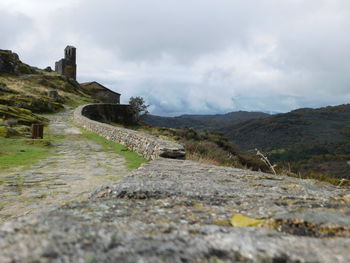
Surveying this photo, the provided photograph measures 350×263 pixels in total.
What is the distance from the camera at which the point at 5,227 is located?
133 centimetres

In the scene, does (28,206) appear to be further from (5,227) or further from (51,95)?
(51,95)

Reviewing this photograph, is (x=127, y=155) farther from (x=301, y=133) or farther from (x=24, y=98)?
(x=301, y=133)

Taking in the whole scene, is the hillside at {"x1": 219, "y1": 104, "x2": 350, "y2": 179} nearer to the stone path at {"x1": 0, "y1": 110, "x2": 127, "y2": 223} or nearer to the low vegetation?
the low vegetation

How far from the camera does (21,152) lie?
848 cm

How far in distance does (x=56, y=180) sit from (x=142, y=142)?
148 inches

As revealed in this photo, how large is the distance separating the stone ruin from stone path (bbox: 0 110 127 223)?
58.6 meters

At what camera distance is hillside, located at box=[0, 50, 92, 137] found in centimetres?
1478

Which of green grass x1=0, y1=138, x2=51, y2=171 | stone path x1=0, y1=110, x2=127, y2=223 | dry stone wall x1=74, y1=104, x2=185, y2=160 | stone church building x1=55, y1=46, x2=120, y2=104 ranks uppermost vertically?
stone church building x1=55, y1=46, x2=120, y2=104

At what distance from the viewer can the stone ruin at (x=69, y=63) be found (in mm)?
62906

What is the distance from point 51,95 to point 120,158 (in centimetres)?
2733

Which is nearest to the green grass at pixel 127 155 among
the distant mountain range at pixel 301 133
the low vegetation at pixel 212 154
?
the low vegetation at pixel 212 154

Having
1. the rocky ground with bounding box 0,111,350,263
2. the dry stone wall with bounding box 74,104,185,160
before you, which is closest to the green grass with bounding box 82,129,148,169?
the dry stone wall with bounding box 74,104,185,160

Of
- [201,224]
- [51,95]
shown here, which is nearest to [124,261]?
[201,224]

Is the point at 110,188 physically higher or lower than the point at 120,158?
higher
